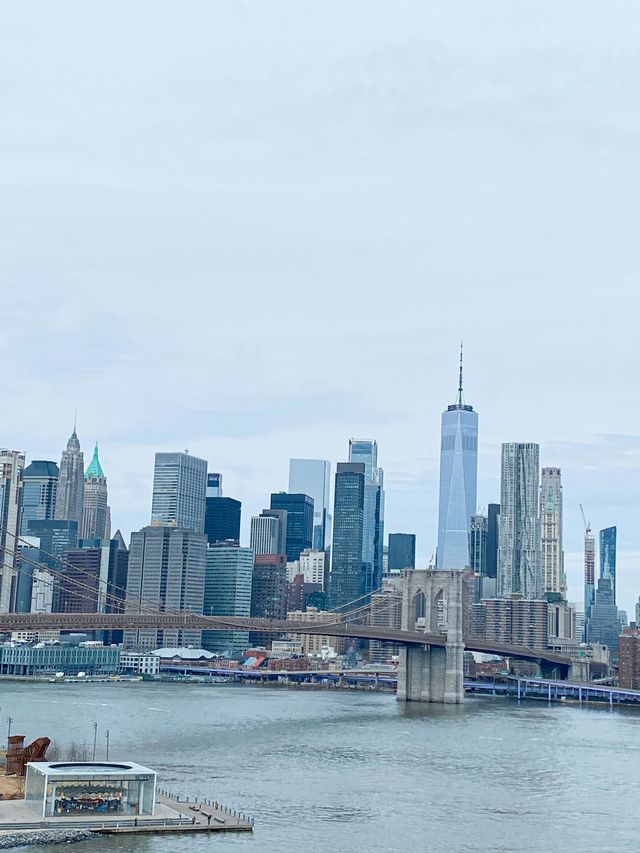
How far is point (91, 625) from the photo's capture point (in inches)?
2827

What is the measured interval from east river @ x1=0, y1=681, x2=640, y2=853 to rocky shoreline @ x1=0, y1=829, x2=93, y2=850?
2.00 feet

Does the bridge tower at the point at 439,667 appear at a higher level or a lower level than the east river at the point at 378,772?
higher

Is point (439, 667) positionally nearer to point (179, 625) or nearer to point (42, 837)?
point (179, 625)

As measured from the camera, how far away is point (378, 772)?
51656 mm

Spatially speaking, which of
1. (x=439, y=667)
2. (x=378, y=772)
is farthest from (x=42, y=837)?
(x=439, y=667)

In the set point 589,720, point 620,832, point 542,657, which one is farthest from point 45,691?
point 620,832

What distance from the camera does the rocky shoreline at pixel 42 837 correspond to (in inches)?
1307

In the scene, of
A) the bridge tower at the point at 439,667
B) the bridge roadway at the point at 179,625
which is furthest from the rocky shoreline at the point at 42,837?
the bridge tower at the point at 439,667

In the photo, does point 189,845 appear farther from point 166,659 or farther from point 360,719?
point 166,659

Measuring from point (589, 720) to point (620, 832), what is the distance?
59.1m

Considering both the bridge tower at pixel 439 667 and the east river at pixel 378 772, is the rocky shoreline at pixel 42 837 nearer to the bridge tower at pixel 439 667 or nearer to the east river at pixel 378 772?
the east river at pixel 378 772

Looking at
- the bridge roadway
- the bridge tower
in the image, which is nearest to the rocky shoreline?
the bridge roadway

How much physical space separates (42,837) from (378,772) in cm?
2069

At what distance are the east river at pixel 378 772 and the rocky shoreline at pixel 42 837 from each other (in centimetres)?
61
